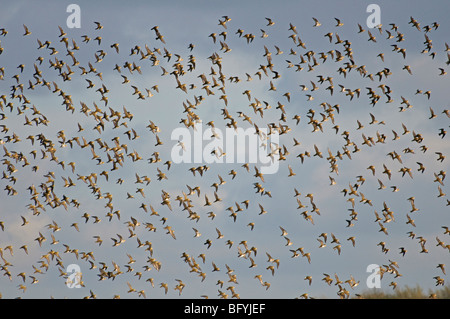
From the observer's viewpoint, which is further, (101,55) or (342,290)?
(101,55)

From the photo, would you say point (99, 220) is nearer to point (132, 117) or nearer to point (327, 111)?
point (132, 117)

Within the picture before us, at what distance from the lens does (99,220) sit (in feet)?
297

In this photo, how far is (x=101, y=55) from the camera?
9194 cm

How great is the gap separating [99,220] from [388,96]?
1286 inches

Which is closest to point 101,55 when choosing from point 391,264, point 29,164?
point 29,164

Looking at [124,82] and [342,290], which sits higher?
[124,82]

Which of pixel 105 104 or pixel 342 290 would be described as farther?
pixel 105 104
